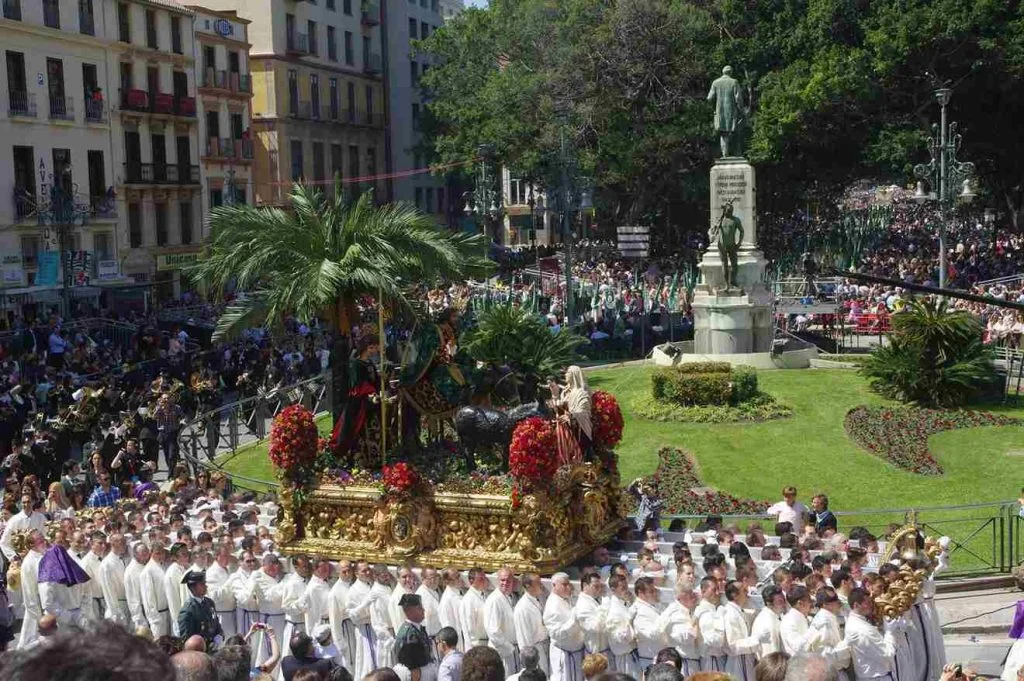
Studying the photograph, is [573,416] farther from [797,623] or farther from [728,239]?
[728,239]

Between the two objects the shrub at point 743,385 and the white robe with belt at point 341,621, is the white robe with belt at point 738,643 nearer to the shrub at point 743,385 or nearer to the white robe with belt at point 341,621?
the white robe with belt at point 341,621

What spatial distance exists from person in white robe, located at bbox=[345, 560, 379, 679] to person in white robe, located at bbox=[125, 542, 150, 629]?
2776 millimetres

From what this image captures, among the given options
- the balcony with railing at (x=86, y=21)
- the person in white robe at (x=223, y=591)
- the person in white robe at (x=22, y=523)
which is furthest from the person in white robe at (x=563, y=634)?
the balcony with railing at (x=86, y=21)

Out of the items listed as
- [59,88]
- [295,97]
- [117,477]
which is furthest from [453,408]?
[295,97]

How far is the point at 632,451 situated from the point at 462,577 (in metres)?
10.7

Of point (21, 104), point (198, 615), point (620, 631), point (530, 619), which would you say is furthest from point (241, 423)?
point (21, 104)

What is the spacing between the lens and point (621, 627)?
1284cm

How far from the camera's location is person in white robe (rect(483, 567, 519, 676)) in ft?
44.0

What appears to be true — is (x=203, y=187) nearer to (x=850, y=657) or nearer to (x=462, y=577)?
(x=462, y=577)

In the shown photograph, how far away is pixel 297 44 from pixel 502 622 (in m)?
55.4

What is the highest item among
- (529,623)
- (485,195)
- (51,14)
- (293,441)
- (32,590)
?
(51,14)

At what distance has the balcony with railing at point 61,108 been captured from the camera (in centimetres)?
4634

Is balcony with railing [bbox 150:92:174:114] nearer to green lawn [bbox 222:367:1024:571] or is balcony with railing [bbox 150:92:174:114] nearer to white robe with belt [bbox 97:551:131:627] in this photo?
green lawn [bbox 222:367:1024:571]

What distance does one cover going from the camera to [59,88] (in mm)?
46969
